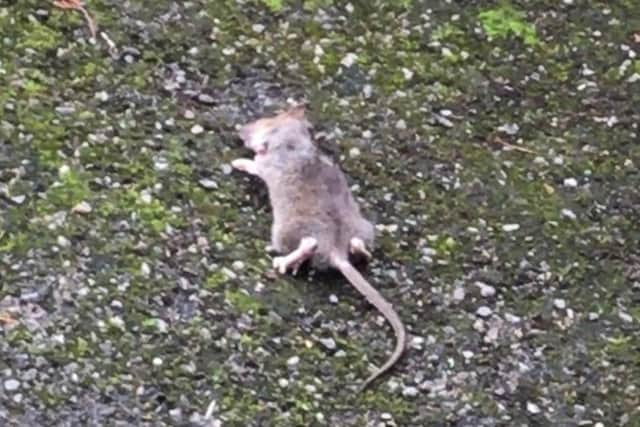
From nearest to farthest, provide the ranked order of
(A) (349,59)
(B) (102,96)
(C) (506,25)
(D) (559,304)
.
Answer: (D) (559,304)
(B) (102,96)
(A) (349,59)
(C) (506,25)

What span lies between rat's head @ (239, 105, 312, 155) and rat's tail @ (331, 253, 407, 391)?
18.8 inches

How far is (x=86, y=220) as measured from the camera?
4.50m

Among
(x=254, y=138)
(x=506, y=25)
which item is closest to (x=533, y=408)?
(x=254, y=138)

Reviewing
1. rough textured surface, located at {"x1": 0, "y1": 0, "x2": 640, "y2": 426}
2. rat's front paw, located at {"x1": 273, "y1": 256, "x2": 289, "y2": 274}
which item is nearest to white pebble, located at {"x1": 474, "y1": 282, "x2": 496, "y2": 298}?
rough textured surface, located at {"x1": 0, "y1": 0, "x2": 640, "y2": 426}

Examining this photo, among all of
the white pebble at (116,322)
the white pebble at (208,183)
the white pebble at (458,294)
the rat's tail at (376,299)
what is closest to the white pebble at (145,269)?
the white pebble at (116,322)

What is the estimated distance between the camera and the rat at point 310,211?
4379 millimetres

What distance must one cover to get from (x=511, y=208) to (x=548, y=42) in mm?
999

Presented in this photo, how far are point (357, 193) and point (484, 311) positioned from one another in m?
0.61

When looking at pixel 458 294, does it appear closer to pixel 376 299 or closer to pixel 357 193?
pixel 376 299

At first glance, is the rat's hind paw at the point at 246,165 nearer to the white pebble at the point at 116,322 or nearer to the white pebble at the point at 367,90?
the white pebble at the point at 367,90

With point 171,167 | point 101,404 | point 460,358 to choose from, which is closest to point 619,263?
point 460,358

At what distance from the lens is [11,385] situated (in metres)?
3.96

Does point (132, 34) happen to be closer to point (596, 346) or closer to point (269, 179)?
point (269, 179)

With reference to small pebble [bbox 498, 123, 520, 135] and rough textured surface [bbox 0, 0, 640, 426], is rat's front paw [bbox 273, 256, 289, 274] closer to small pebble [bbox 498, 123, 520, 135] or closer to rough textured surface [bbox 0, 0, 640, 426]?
rough textured surface [bbox 0, 0, 640, 426]
